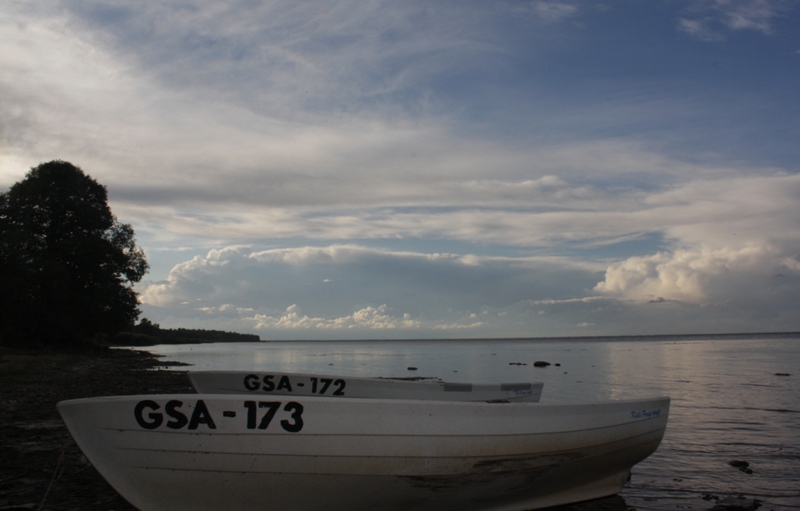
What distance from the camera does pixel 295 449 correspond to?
6.02 metres

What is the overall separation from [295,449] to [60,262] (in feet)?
110

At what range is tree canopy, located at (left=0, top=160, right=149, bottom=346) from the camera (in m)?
32.2

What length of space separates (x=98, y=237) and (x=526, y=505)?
35.8 metres

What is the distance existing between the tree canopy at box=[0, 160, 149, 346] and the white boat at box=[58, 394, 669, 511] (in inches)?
1205

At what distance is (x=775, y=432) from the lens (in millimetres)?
14117

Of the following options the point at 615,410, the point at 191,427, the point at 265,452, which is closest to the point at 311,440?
the point at 265,452

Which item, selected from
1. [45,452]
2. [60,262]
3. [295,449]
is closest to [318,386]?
[45,452]

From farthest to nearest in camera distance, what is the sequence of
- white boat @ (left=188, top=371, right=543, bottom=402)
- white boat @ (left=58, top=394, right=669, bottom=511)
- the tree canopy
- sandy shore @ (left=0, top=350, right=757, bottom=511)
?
the tree canopy → white boat @ (left=188, top=371, right=543, bottom=402) → sandy shore @ (left=0, top=350, right=757, bottom=511) → white boat @ (left=58, top=394, right=669, bottom=511)

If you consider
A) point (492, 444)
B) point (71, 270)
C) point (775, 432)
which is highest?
point (71, 270)

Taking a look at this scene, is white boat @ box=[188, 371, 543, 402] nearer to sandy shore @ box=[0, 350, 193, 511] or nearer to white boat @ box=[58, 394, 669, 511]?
sandy shore @ box=[0, 350, 193, 511]

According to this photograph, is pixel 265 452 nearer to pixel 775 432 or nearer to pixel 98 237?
pixel 775 432

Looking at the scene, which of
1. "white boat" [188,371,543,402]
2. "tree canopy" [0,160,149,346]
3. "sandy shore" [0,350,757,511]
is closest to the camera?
"sandy shore" [0,350,757,511]

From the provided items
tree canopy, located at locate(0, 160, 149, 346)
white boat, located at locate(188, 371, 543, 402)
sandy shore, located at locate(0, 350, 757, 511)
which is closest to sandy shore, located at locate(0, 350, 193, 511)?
sandy shore, located at locate(0, 350, 757, 511)

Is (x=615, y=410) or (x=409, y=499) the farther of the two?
(x=615, y=410)
